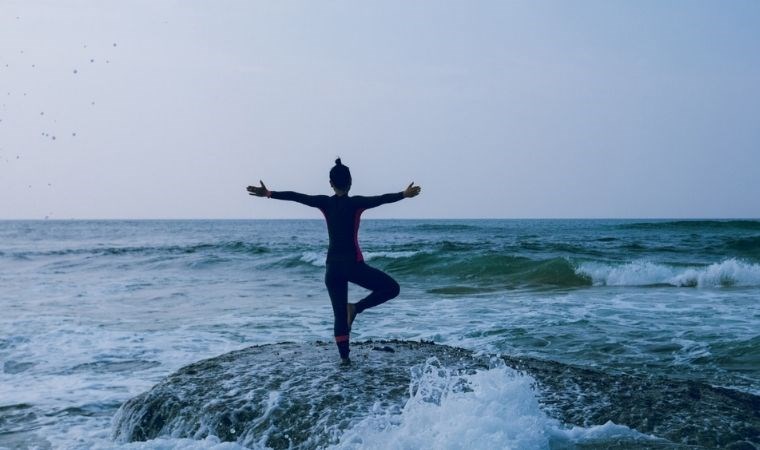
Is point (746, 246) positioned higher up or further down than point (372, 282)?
further down

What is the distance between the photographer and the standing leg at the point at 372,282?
6.38m

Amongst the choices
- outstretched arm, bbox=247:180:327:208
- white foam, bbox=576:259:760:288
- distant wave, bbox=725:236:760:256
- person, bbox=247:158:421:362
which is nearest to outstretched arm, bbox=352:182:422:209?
person, bbox=247:158:421:362

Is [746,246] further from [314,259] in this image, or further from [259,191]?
[259,191]

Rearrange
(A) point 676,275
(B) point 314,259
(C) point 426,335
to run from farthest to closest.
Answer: (B) point 314,259
(A) point 676,275
(C) point 426,335

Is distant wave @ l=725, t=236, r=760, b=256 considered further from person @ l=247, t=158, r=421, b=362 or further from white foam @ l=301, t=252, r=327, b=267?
person @ l=247, t=158, r=421, b=362

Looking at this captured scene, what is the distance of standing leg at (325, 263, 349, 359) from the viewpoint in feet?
20.9

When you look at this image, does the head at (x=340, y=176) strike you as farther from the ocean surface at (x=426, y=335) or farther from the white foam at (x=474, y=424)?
the white foam at (x=474, y=424)

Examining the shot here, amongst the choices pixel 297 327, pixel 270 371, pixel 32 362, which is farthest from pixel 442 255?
pixel 270 371

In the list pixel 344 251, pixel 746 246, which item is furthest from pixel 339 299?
pixel 746 246

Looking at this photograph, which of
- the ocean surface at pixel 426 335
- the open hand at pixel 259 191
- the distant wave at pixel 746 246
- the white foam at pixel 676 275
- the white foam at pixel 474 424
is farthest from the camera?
the distant wave at pixel 746 246

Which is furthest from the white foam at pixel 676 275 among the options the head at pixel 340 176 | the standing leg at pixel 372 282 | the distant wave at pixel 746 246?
the head at pixel 340 176

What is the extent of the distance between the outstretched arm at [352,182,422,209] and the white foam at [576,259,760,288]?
1524 centimetres

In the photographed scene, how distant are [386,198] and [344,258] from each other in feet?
2.48

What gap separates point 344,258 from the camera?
6.34 meters
